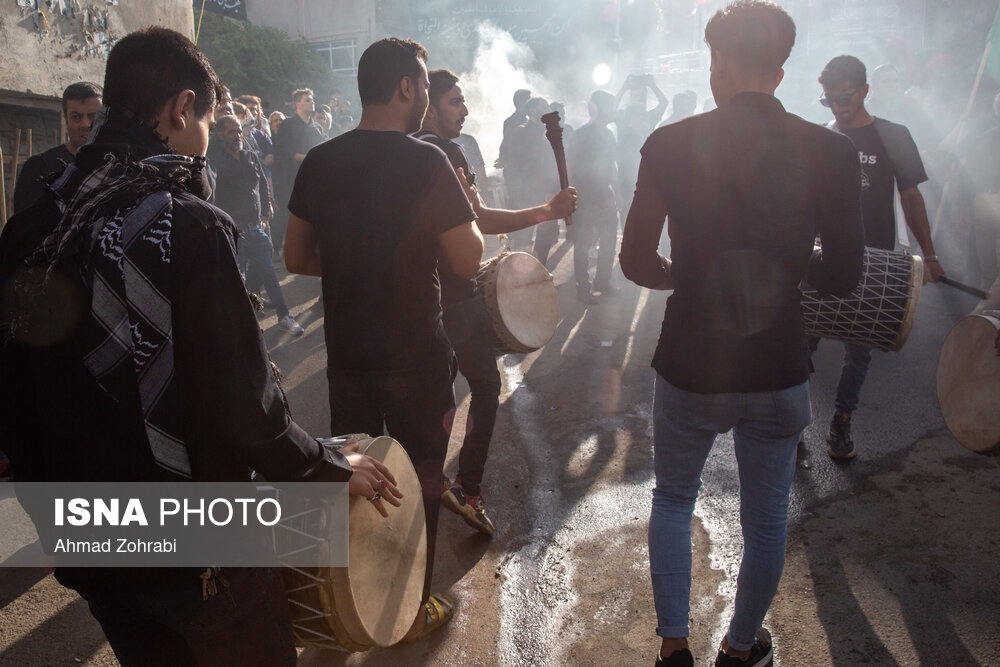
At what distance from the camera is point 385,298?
2279mm

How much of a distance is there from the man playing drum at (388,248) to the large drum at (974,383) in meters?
2.10

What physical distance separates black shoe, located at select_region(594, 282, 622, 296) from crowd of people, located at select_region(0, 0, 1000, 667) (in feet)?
14.1

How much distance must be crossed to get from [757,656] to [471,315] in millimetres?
1799

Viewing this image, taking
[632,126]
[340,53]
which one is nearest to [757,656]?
[632,126]

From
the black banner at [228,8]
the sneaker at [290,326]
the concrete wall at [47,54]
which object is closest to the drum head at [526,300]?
the sneaker at [290,326]

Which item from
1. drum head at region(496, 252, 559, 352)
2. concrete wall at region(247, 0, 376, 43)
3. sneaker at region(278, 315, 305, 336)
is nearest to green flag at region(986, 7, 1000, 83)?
drum head at region(496, 252, 559, 352)

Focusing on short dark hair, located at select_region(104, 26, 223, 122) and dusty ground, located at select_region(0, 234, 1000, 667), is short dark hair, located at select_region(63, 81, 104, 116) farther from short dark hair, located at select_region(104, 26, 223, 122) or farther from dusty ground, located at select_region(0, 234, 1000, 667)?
short dark hair, located at select_region(104, 26, 223, 122)

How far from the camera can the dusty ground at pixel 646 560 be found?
262 centimetres

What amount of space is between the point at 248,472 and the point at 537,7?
3206cm

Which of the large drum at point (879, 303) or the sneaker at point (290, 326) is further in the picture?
the sneaker at point (290, 326)

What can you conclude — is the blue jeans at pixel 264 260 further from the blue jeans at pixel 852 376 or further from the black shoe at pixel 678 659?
the black shoe at pixel 678 659

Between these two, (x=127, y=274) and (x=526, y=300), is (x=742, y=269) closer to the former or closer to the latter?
(x=127, y=274)

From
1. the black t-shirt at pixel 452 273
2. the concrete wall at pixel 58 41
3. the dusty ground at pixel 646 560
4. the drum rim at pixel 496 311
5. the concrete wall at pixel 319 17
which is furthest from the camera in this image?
the concrete wall at pixel 319 17

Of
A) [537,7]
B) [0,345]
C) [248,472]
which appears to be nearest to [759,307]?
[248,472]
